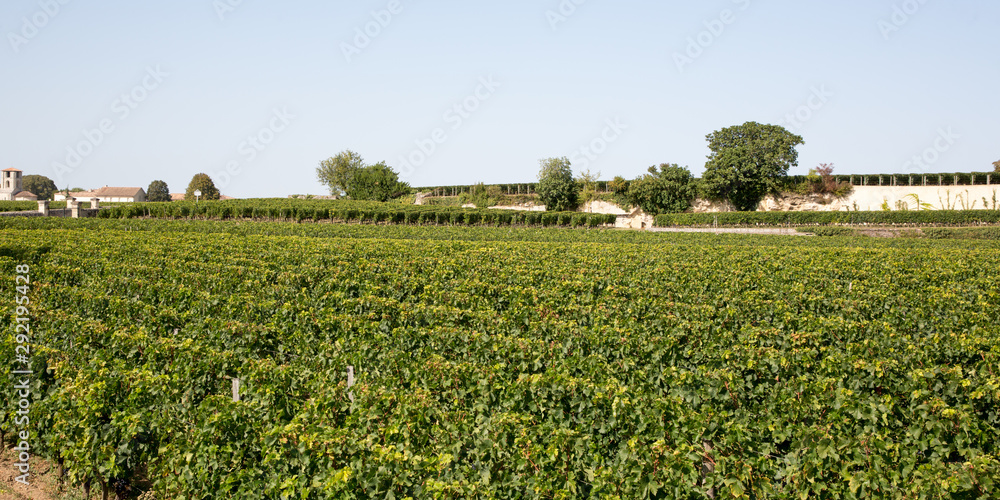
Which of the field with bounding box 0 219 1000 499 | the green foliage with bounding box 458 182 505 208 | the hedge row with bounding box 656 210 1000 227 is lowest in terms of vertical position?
the field with bounding box 0 219 1000 499

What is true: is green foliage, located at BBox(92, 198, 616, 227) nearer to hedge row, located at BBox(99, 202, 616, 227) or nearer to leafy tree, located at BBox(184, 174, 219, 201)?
hedge row, located at BBox(99, 202, 616, 227)

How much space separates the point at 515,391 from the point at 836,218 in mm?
53447

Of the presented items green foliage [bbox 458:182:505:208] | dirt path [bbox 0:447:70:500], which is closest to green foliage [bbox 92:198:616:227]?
green foliage [bbox 458:182:505:208]

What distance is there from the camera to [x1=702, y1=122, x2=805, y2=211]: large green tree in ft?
201

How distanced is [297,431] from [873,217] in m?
55.8

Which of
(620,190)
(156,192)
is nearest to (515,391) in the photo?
(620,190)

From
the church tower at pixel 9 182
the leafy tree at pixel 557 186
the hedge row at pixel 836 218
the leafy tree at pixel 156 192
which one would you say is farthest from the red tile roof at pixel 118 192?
the hedge row at pixel 836 218

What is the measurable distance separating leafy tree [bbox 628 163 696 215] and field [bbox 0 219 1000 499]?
4978 cm

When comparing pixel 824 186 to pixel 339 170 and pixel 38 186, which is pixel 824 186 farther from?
pixel 38 186

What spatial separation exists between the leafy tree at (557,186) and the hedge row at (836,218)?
50.7ft

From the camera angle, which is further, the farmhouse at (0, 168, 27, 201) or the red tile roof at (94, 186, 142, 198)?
the red tile roof at (94, 186, 142, 198)

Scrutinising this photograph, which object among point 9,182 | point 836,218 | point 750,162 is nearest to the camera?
point 836,218

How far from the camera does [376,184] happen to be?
74.9m

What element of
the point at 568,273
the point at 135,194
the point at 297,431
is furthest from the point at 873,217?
the point at 135,194
